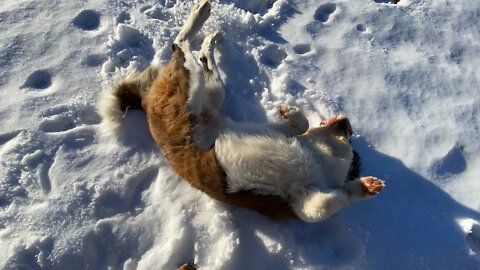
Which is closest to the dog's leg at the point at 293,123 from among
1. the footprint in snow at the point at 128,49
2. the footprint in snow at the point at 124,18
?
the footprint in snow at the point at 128,49

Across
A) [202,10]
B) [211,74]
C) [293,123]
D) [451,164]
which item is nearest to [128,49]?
[202,10]

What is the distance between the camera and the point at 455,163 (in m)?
4.27

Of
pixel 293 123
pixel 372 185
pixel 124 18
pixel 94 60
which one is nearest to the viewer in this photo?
pixel 372 185

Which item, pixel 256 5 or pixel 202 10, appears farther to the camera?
pixel 256 5

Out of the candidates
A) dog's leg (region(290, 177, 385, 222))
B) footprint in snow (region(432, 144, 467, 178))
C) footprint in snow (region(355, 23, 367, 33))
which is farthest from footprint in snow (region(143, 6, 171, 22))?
footprint in snow (region(432, 144, 467, 178))

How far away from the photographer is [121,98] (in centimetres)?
433

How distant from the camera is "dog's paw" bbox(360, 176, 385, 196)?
3628mm

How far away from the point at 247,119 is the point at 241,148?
0.58 meters

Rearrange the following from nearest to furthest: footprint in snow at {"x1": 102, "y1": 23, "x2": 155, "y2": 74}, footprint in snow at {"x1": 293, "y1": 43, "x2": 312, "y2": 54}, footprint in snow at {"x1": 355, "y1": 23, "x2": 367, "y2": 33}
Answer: footprint in snow at {"x1": 102, "y1": 23, "x2": 155, "y2": 74}, footprint in snow at {"x1": 293, "y1": 43, "x2": 312, "y2": 54}, footprint in snow at {"x1": 355, "y1": 23, "x2": 367, "y2": 33}

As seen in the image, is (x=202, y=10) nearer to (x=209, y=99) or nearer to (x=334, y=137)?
(x=209, y=99)

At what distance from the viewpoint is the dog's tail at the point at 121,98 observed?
4.24 metres

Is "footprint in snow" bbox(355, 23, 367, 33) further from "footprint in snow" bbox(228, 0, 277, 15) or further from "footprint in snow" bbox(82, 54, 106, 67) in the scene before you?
"footprint in snow" bbox(82, 54, 106, 67)

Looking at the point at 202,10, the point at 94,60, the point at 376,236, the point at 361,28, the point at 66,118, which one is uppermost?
the point at 202,10

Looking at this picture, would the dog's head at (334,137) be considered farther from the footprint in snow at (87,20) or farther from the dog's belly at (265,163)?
the footprint in snow at (87,20)
